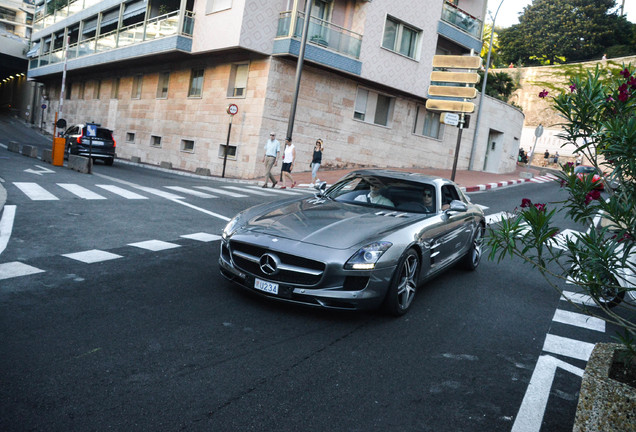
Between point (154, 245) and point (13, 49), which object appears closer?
point (154, 245)

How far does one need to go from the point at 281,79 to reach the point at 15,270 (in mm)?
17784

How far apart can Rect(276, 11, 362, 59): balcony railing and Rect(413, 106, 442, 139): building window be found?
257 inches

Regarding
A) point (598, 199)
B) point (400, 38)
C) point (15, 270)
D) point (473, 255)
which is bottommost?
point (15, 270)

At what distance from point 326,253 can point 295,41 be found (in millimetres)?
17861

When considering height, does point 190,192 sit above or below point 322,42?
below

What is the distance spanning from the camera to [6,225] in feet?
25.3

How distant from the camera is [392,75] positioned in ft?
81.7

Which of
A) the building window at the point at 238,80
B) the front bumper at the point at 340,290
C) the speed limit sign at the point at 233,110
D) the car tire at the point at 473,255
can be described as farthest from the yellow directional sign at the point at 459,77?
the front bumper at the point at 340,290

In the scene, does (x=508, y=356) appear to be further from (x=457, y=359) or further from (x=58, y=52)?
(x=58, y=52)

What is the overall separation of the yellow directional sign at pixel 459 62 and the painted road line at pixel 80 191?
40.1ft

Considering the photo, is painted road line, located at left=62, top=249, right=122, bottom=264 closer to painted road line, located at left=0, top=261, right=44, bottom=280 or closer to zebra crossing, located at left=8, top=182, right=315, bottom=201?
painted road line, located at left=0, top=261, right=44, bottom=280

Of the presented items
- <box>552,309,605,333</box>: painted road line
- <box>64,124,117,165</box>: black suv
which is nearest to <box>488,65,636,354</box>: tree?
<box>552,309,605,333</box>: painted road line

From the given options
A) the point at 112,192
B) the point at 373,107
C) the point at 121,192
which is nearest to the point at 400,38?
the point at 373,107

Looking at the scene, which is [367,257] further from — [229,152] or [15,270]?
[229,152]
